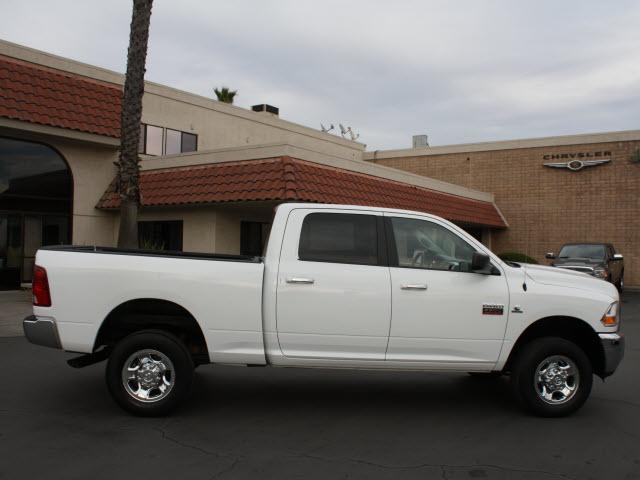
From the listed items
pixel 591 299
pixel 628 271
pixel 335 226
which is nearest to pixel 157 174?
pixel 335 226

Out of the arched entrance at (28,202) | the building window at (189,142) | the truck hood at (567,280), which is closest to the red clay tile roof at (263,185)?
the arched entrance at (28,202)

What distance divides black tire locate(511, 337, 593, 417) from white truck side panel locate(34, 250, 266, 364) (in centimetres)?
257

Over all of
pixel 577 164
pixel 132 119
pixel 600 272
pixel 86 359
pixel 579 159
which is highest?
pixel 579 159

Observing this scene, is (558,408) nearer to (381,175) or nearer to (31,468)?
(31,468)

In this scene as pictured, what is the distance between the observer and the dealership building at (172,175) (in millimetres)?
16859

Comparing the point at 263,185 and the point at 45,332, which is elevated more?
the point at 263,185

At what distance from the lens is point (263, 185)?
16.4m

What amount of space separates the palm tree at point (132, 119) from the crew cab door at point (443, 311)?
850 cm

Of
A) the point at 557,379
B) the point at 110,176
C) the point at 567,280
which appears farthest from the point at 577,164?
the point at 557,379

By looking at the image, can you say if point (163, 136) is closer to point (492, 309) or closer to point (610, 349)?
point (492, 309)

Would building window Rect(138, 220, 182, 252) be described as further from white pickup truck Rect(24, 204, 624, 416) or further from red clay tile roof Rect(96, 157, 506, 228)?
white pickup truck Rect(24, 204, 624, 416)

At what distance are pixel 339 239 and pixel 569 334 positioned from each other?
2.63 metres

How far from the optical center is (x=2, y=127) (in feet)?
54.5

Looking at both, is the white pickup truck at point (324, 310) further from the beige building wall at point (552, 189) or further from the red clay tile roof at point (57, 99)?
the beige building wall at point (552, 189)
